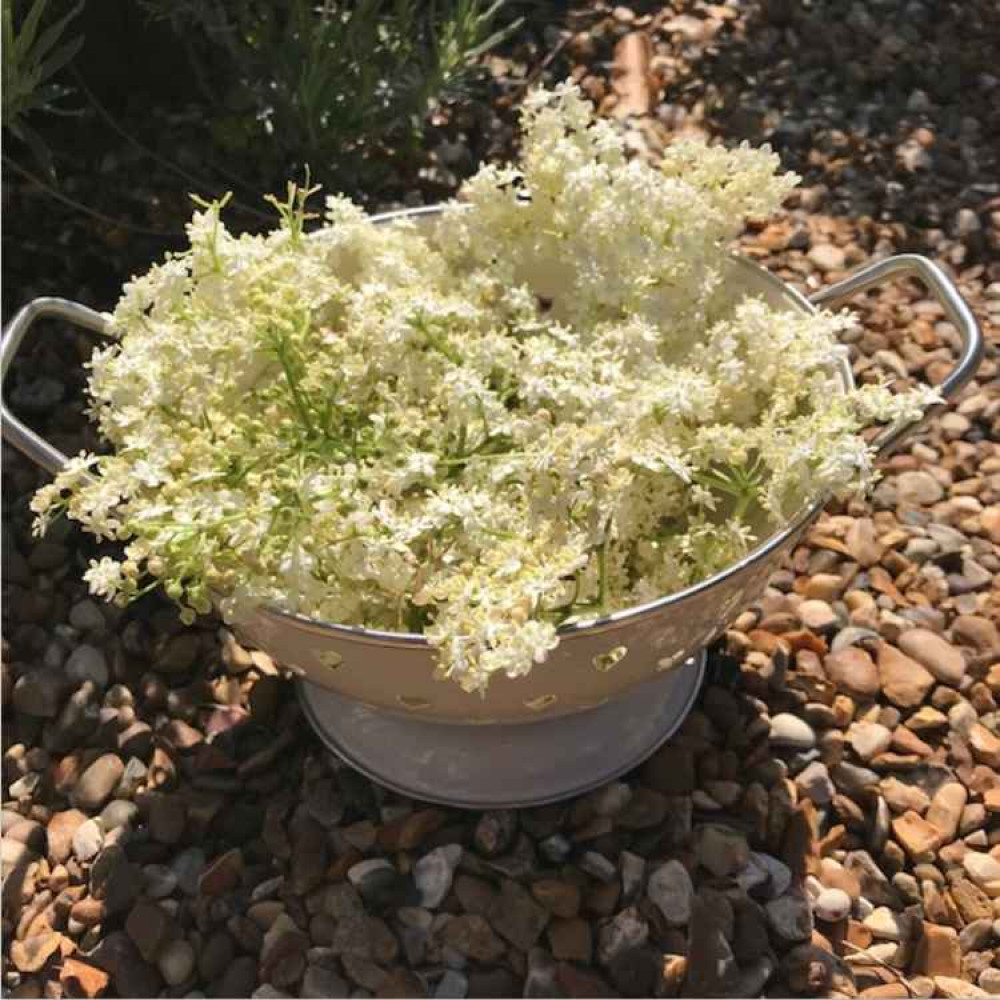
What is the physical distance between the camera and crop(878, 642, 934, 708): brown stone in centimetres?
185

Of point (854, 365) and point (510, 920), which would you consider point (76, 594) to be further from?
point (854, 365)

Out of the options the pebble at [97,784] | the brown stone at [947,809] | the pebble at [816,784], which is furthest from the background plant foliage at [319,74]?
the brown stone at [947,809]

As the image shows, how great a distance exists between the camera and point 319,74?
2.21m

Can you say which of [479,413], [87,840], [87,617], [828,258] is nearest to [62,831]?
[87,840]

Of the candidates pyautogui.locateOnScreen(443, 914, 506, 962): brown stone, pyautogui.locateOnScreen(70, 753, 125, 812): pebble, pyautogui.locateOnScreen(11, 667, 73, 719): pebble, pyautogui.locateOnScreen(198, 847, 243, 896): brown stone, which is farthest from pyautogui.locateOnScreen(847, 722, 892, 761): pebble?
pyautogui.locateOnScreen(11, 667, 73, 719): pebble

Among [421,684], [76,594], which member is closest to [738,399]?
[421,684]

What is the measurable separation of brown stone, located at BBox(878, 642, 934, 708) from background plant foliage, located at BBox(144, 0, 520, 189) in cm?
123

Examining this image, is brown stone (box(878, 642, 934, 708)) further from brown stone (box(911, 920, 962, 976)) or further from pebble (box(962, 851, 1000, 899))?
brown stone (box(911, 920, 962, 976))

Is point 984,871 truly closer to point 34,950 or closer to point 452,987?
point 452,987

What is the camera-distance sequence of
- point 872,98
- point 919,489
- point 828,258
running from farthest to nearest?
point 872,98 → point 828,258 → point 919,489

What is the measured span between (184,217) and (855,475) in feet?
5.18

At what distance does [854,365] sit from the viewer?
234 centimetres

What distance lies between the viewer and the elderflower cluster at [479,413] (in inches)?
51.5

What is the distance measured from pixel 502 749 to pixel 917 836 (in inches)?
20.6
